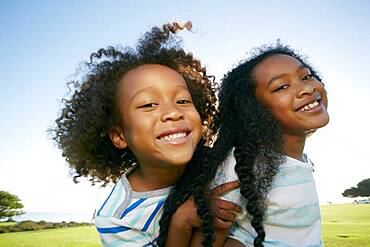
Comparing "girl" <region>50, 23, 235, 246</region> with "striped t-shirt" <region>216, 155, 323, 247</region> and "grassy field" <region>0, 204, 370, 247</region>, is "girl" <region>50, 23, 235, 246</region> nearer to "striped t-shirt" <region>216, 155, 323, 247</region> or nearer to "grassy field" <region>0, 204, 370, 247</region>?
"striped t-shirt" <region>216, 155, 323, 247</region>

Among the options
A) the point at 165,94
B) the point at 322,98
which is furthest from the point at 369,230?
the point at 165,94

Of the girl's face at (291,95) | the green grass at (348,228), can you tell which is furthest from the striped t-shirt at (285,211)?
the green grass at (348,228)

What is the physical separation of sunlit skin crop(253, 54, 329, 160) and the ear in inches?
39.3

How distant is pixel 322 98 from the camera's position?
8.86 ft

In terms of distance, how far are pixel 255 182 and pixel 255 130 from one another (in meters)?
0.40

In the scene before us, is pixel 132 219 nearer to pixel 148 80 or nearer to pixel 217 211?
pixel 217 211

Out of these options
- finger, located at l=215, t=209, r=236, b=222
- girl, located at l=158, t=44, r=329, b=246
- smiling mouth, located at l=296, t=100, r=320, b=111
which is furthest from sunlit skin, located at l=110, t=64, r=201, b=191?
smiling mouth, located at l=296, t=100, r=320, b=111

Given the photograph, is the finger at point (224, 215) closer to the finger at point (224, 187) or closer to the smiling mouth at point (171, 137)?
the finger at point (224, 187)

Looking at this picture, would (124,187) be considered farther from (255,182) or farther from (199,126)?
(255,182)

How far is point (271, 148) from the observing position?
2.49 meters

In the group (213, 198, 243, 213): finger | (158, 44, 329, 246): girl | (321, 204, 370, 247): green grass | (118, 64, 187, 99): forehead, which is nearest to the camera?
(213, 198, 243, 213): finger

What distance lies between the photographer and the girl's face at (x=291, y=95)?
8.25ft

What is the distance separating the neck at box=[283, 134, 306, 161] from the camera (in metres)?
2.62

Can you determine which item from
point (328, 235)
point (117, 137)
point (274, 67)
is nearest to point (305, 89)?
point (274, 67)
